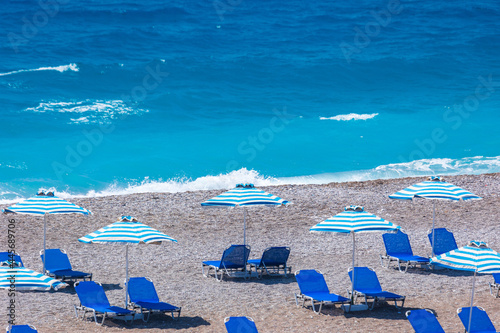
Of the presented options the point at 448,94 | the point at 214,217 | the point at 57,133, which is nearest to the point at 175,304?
the point at 214,217

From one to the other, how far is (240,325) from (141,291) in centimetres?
227

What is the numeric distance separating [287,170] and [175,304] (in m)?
16.5

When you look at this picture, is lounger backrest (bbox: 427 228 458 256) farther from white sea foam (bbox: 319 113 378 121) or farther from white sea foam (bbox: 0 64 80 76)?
white sea foam (bbox: 0 64 80 76)

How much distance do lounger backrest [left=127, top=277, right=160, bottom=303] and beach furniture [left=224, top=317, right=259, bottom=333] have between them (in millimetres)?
2009

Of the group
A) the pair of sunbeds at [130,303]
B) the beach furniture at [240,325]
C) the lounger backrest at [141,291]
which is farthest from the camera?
the lounger backrest at [141,291]

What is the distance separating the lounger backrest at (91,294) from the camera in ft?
35.1

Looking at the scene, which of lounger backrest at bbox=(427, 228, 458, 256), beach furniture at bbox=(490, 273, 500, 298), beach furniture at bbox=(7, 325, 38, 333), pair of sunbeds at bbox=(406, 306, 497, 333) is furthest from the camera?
lounger backrest at bbox=(427, 228, 458, 256)

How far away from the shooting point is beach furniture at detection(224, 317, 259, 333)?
9.19 m

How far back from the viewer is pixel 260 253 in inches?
581

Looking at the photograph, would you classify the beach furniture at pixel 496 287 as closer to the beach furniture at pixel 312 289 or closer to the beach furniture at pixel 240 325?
the beach furniture at pixel 312 289

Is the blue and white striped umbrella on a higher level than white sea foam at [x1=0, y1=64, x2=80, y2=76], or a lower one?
lower

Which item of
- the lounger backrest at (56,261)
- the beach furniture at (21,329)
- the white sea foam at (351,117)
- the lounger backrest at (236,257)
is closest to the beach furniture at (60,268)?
the lounger backrest at (56,261)

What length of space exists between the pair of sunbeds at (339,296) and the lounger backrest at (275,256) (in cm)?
148

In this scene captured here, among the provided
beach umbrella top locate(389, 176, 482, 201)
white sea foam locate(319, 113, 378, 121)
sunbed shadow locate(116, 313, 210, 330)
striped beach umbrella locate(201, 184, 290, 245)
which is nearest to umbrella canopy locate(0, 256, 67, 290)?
sunbed shadow locate(116, 313, 210, 330)
